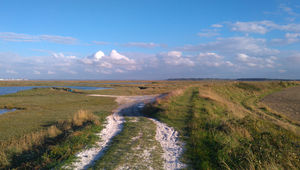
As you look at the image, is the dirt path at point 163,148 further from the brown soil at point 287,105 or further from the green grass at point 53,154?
the brown soil at point 287,105

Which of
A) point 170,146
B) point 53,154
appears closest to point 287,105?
point 170,146

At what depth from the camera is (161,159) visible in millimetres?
7543

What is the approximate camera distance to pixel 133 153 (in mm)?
8039

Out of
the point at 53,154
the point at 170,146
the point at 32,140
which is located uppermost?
the point at 170,146

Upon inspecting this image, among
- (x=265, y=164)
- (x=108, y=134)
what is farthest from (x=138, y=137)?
(x=265, y=164)

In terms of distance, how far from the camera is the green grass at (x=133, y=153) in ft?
22.7

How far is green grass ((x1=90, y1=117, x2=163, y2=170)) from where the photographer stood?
272 inches

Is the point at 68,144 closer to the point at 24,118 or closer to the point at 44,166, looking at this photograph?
the point at 44,166

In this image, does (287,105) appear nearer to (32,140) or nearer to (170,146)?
(170,146)

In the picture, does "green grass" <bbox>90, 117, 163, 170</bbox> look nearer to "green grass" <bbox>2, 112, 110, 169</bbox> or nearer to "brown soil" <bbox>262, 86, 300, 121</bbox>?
"green grass" <bbox>2, 112, 110, 169</bbox>

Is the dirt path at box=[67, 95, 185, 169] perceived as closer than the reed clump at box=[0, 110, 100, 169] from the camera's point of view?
Yes

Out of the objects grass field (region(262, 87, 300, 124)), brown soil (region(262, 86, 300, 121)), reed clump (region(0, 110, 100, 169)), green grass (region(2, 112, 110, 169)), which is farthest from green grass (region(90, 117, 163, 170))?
brown soil (region(262, 86, 300, 121))

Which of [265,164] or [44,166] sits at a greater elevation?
[265,164]

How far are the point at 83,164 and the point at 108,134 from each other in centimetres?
440
